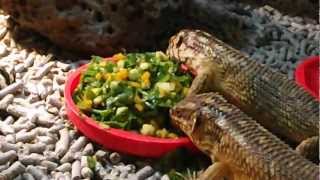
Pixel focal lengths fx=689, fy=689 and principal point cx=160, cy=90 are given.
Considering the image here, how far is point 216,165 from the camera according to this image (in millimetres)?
2754

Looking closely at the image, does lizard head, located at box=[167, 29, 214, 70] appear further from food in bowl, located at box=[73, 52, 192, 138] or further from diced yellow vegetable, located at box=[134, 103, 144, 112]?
diced yellow vegetable, located at box=[134, 103, 144, 112]

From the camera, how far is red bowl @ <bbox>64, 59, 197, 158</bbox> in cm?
283

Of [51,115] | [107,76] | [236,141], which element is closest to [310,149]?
[236,141]

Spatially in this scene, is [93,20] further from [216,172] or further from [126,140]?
[216,172]

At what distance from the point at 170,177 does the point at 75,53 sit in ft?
3.88

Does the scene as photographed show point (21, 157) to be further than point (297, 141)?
No

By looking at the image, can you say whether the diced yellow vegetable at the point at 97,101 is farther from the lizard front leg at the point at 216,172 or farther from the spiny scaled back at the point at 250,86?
the lizard front leg at the point at 216,172

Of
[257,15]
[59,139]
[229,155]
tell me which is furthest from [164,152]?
[257,15]

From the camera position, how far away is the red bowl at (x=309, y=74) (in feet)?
11.3

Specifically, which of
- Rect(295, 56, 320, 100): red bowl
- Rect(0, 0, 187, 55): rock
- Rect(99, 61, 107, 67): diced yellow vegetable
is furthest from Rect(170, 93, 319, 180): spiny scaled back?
Rect(0, 0, 187, 55): rock

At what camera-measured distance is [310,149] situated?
2883 millimetres

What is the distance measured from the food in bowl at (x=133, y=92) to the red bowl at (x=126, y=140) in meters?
0.05

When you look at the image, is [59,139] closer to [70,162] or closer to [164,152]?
[70,162]

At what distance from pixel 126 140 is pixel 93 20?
0.94 metres
